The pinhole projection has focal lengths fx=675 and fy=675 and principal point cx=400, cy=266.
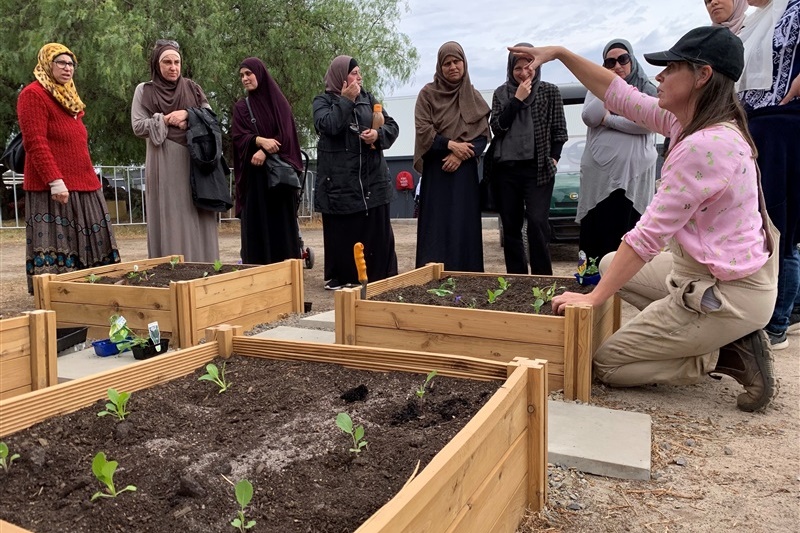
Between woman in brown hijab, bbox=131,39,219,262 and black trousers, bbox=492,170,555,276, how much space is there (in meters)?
2.39

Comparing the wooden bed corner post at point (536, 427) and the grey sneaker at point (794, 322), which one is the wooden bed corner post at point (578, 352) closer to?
the wooden bed corner post at point (536, 427)

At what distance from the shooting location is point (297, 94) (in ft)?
44.8

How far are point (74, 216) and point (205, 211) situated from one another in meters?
0.95

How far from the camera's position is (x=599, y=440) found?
91.9 inches

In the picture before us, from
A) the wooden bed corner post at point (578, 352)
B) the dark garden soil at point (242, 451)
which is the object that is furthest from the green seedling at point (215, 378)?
the wooden bed corner post at point (578, 352)

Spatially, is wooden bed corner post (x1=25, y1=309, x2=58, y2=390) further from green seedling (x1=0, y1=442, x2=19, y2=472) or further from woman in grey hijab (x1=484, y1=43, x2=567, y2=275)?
woman in grey hijab (x1=484, y1=43, x2=567, y2=275)

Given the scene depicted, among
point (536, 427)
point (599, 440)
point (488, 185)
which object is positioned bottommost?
point (599, 440)

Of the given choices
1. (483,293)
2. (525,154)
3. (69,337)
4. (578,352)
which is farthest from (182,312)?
(525,154)

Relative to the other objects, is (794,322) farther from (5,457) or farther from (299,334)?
(5,457)

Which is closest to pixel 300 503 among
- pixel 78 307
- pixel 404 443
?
pixel 404 443

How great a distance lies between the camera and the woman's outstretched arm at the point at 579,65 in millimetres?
3018

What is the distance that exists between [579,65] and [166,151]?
3.29 meters

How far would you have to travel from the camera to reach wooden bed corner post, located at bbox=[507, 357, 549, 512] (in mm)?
1853

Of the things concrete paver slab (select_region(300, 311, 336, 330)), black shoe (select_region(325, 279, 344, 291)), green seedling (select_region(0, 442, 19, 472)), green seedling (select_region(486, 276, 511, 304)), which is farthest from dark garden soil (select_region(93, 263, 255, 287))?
green seedling (select_region(0, 442, 19, 472))
